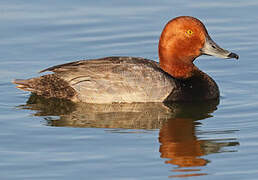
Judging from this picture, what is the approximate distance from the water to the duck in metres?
0.19

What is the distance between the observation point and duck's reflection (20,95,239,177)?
A: 8453 mm

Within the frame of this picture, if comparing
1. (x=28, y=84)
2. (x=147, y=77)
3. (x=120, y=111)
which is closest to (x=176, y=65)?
(x=147, y=77)

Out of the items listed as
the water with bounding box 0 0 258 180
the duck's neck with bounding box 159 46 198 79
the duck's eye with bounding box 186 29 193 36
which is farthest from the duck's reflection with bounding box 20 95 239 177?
the duck's eye with bounding box 186 29 193 36

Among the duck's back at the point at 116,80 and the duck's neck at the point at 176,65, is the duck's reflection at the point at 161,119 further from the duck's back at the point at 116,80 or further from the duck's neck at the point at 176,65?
the duck's neck at the point at 176,65

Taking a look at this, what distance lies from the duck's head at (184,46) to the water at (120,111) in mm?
625

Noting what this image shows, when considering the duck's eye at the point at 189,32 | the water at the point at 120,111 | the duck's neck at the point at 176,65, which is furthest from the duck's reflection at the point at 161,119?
the duck's eye at the point at 189,32

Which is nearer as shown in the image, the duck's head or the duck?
the duck

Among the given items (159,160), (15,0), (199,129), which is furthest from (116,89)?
(15,0)

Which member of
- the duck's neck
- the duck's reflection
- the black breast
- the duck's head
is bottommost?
the duck's reflection

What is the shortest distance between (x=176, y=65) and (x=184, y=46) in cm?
30

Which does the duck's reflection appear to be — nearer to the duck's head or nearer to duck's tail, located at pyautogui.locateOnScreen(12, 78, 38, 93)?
duck's tail, located at pyautogui.locateOnScreen(12, 78, 38, 93)

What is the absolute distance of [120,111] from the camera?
33.2 feet

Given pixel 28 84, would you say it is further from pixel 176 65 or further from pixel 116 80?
pixel 176 65

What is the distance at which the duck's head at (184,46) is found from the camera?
10555mm
